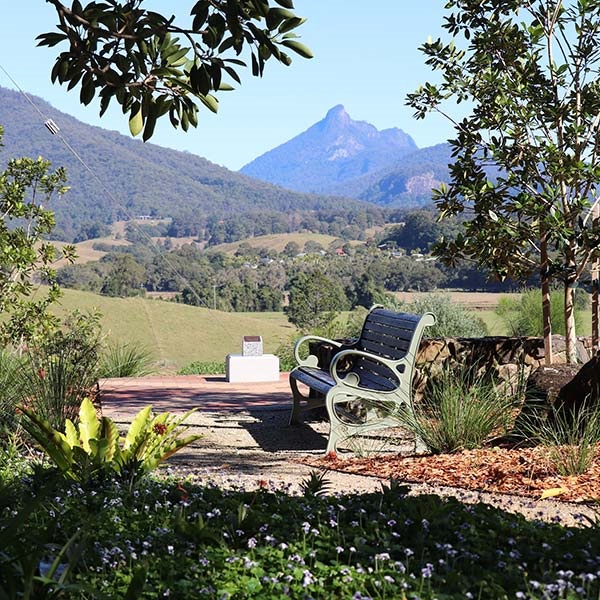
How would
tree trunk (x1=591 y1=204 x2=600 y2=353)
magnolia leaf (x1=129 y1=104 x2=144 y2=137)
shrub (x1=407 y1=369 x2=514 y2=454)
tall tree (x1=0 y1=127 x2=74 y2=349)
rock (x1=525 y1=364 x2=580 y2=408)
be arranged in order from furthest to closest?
tall tree (x1=0 y1=127 x2=74 y2=349), tree trunk (x1=591 y1=204 x2=600 y2=353), rock (x1=525 y1=364 x2=580 y2=408), shrub (x1=407 y1=369 x2=514 y2=454), magnolia leaf (x1=129 y1=104 x2=144 y2=137)

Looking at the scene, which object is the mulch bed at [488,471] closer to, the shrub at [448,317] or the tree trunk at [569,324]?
the tree trunk at [569,324]

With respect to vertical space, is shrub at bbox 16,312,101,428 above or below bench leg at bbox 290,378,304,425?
above

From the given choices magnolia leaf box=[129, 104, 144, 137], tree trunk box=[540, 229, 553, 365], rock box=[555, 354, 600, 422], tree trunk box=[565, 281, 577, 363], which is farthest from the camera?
tree trunk box=[565, 281, 577, 363]

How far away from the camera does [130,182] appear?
121m

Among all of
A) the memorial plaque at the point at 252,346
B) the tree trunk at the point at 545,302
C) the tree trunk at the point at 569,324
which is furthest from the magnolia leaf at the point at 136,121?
the memorial plaque at the point at 252,346

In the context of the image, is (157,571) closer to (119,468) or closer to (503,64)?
(119,468)

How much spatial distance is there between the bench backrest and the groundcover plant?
99.2 inches

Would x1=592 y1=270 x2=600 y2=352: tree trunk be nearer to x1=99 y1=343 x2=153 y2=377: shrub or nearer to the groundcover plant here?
the groundcover plant

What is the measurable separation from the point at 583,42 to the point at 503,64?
706mm

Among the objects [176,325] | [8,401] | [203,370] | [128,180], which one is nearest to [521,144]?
[8,401]

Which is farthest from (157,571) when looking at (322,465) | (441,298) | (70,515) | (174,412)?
(441,298)

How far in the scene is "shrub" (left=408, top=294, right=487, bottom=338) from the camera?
13.0m

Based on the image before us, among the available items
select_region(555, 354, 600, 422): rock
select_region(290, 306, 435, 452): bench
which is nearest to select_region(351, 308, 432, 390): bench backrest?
select_region(290, 306, 435, 452): bench

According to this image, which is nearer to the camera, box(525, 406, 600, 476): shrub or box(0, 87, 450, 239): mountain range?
box(525, 406, 600, 476): shrub
